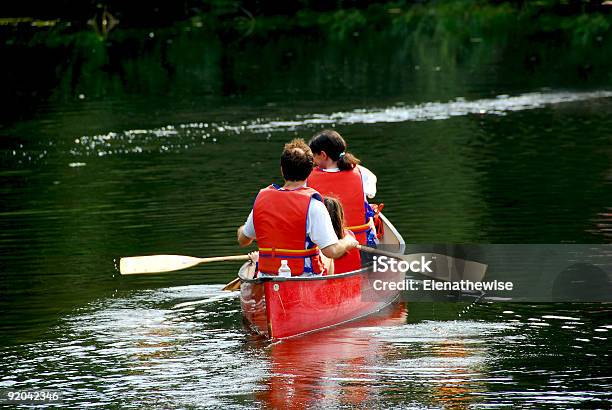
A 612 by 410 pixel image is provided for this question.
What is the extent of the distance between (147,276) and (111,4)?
185 feet

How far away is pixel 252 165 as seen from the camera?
23.3 metres

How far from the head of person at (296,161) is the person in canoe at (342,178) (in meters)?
1.28

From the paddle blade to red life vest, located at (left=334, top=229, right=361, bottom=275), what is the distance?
1.26 m

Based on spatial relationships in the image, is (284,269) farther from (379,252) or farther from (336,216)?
(379,252)

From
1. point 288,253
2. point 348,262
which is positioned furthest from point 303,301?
point 348,262

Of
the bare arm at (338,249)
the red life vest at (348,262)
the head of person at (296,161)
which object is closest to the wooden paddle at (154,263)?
the red life vest at (348,262)

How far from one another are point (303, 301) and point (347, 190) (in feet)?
5.74

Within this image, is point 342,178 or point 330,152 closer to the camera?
point 330,152

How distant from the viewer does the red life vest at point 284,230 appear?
37.2ft

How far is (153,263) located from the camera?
1280cm

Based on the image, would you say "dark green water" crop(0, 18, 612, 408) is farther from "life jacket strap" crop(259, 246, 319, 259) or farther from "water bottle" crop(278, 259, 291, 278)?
"life jacket strap" crop(259, 246, 319, 259)

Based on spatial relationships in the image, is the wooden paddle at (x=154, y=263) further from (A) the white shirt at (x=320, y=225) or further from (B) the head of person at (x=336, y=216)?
(A) the white shirt at (x=320, y=225)

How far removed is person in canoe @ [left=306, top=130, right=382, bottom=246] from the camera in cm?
1263

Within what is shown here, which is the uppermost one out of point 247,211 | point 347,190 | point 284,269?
point 347,190
